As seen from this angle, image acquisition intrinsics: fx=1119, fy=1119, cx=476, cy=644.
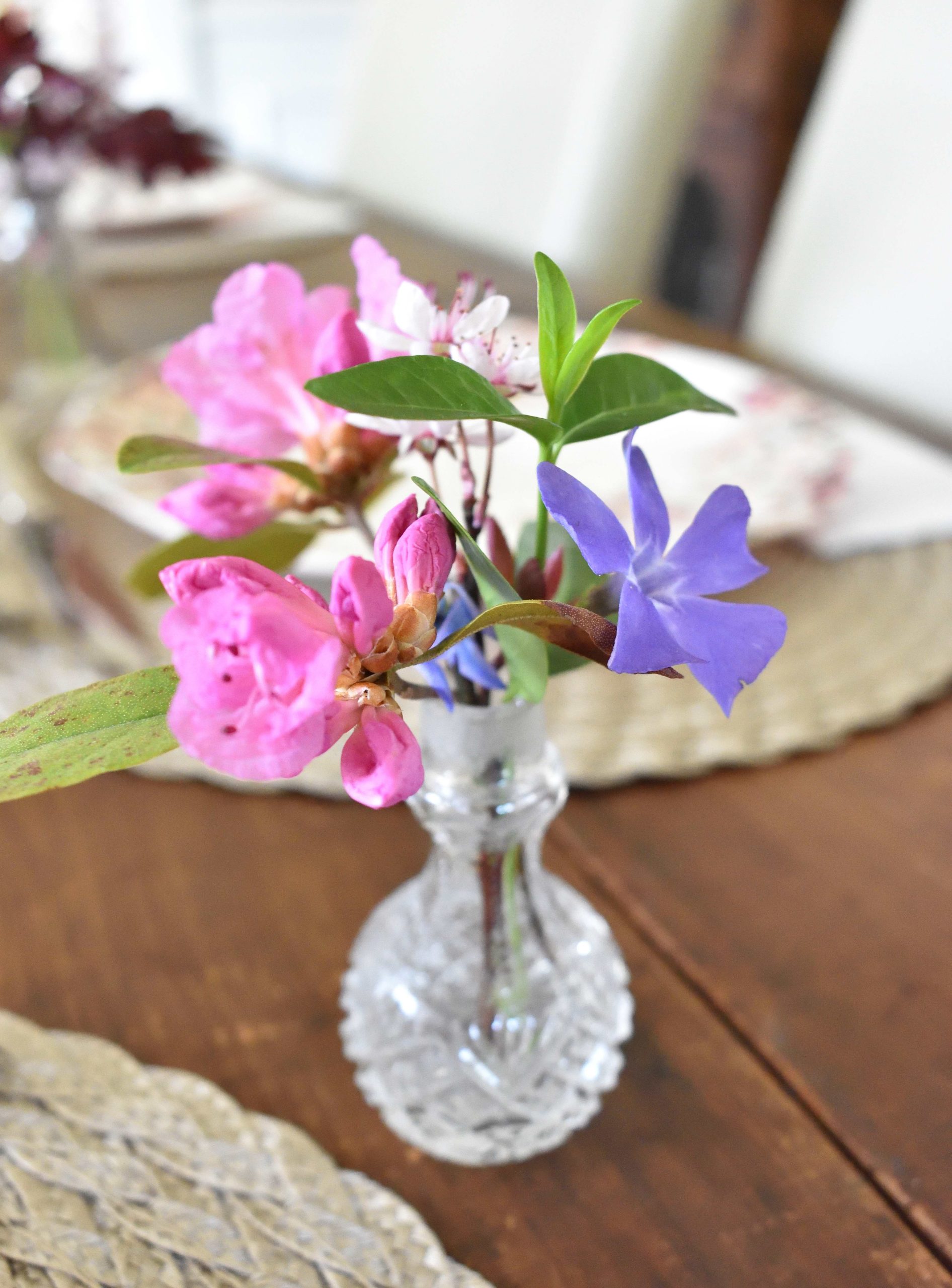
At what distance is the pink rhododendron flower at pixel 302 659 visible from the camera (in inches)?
8.0

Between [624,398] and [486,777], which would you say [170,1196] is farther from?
[624,398]

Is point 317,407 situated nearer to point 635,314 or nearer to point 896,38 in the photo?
point 635,314

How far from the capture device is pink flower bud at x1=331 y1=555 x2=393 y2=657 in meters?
0.22

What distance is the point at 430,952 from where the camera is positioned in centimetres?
38

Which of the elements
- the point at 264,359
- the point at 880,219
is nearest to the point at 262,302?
the point at 264,359

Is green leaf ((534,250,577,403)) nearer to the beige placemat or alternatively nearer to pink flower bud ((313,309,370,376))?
pink flower bud ((313,309,370,376))

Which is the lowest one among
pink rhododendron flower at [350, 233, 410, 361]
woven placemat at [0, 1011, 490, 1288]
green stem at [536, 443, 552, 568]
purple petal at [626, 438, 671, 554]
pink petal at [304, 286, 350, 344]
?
woven placemat at [0, 1011, 490, 1288]

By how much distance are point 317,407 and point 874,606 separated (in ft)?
→ 1.34

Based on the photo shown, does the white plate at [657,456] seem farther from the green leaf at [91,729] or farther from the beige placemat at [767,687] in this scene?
the green leaf at [91,729]

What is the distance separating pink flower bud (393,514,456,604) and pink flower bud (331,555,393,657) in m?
0.01

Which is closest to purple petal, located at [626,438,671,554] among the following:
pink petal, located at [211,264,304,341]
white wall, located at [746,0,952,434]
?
pink petal, located at [211,264,304,341]

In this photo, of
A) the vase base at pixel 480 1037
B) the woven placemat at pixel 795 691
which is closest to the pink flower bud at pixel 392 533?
the vase base at pixel 480 1037

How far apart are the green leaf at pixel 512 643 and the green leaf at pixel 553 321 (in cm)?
4

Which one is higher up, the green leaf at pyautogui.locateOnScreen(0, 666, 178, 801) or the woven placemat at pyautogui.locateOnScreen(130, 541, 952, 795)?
the green leaf at pyautogui.locateOnScreen(0, 666, 178, 801)
